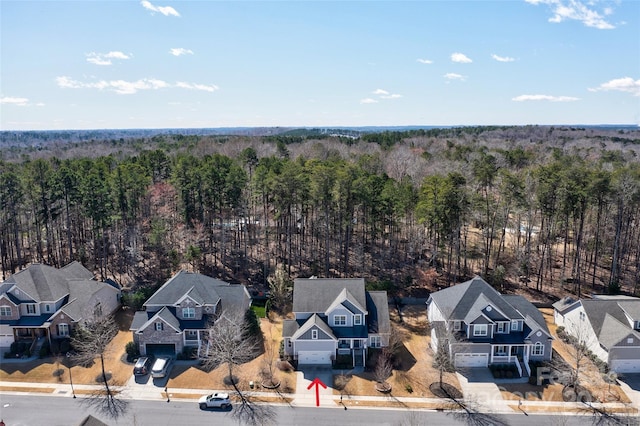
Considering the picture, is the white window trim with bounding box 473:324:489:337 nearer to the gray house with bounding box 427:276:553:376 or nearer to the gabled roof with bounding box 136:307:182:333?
the gray house with bounding box 427:276:553:376

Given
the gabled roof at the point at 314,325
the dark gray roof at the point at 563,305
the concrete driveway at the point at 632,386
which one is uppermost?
the gabled roof at the point at 314,325

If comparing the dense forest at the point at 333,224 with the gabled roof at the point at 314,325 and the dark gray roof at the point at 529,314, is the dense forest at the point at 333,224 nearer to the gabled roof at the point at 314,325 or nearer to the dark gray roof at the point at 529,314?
the dark gray roof at the point at 529,314

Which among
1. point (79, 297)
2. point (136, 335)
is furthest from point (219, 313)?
point (79, 297)

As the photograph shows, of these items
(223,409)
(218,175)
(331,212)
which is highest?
(218,175)

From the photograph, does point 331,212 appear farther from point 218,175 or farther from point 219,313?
point 219,313

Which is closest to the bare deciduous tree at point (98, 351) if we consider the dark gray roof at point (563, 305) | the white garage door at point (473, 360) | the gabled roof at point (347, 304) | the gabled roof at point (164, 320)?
the gabled roof at point (164, 320)
